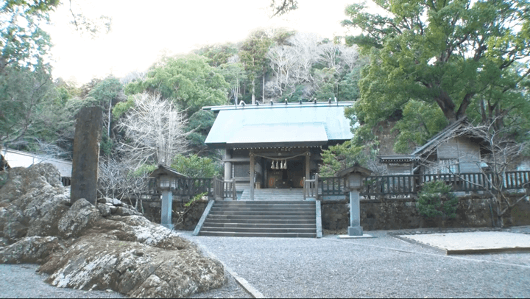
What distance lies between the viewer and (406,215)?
42.7 feet

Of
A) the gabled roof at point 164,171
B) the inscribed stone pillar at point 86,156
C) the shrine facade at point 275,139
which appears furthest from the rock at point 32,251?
the shrine facade at point 275,139

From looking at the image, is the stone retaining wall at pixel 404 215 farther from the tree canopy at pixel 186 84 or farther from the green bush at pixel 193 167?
the tree canopy at pixel 186 84

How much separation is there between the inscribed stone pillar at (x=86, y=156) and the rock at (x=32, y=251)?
3.05 feet

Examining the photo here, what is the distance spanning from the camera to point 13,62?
47.5ft

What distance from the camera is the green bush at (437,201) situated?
12.3 metres

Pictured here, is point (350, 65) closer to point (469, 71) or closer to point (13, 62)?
point (469, 71)

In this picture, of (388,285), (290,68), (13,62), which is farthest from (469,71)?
(290,68)

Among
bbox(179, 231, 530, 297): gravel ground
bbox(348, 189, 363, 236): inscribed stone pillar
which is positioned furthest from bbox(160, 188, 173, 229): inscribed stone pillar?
bbox(348, 189, 363, 236): inscribed stone pillar

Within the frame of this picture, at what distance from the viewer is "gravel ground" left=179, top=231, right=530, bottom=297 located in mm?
4141

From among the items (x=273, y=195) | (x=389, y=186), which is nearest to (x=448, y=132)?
(x=389, y=186)

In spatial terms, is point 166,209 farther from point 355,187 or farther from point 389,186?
point 389,186

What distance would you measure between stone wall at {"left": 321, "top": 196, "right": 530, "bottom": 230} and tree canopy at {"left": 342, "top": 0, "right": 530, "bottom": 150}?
3.40 metres

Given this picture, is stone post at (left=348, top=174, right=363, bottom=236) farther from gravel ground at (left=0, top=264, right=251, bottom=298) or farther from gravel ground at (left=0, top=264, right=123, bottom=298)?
gravel ground at (left=0, top=264, right=123, bottom=298)

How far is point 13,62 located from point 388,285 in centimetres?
1664
